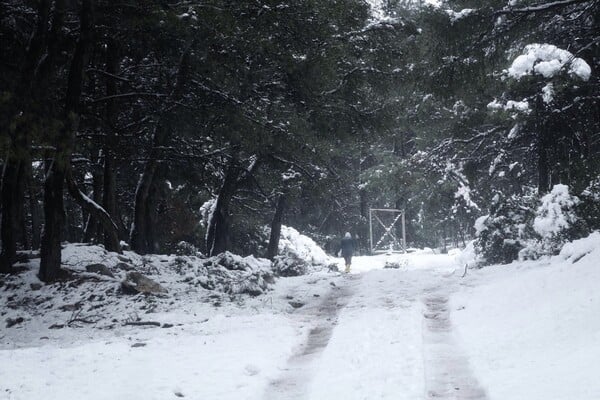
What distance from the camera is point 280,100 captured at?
16.9 metres

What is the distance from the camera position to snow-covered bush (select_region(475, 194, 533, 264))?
1675 cm

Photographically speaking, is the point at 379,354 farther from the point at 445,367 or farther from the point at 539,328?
the point at 539,328

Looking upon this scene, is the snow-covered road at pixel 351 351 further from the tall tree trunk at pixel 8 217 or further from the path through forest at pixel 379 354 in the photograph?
the tall tree trunk at pixel 8 217

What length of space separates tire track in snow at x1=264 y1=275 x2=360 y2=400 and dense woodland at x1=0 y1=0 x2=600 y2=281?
418cm

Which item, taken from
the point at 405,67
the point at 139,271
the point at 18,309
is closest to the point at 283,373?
the point at 18,309

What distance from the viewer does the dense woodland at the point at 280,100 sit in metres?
11.8

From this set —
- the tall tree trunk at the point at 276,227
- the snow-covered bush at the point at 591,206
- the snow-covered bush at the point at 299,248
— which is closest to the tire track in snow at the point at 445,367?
the snow-covered bush at the point at 591,206

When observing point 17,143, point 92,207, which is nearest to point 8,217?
point 92,207

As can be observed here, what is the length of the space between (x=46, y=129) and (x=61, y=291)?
4.84 meters

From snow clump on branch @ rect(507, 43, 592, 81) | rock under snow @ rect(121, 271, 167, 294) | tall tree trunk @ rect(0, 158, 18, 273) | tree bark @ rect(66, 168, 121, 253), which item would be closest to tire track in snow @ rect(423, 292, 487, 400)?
snow clump on branch @ rect(507, 43, 592, 81)

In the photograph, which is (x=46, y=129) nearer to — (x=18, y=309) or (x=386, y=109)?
(x=18, y=309)

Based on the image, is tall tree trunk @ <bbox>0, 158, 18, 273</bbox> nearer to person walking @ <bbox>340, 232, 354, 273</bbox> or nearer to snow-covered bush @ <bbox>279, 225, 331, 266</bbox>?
person walking @ <bbox>340, 232, 354, 273</bbox>

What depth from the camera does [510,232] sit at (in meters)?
17.0

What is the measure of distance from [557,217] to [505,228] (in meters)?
3.34
